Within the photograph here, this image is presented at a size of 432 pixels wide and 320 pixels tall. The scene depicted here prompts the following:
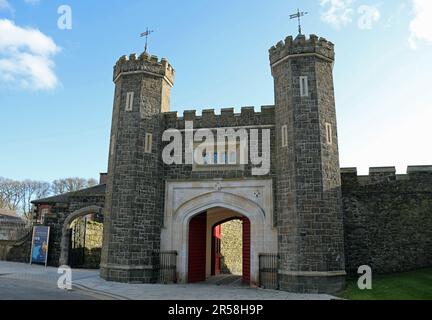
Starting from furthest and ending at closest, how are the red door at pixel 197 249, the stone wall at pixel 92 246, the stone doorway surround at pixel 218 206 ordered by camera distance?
the stone wall at pixel 92 246
the red door at pixel 197 249
the stone doorway surround at pixel 218 206

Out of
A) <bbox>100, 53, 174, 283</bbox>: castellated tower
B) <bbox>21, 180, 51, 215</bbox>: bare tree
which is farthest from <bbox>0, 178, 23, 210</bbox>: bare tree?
<bbox>100, 53, 174, 283</bbox>: castellated tower

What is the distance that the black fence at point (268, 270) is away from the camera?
12.8 m

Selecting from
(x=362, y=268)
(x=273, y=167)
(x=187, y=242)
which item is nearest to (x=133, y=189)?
(x=187, y=242)

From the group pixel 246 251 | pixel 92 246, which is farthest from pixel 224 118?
pixel 92 246

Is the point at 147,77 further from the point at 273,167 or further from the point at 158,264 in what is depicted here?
the point at 158,264

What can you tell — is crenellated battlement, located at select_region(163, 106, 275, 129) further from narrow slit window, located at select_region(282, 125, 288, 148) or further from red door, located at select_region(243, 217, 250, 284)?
red door, located at select_region(243, 217, 250, 284)

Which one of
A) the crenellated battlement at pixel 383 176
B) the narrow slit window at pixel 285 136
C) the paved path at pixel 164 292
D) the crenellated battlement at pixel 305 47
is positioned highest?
the crenellated battlement at pixel 305 47

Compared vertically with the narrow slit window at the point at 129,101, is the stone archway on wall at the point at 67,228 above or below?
below

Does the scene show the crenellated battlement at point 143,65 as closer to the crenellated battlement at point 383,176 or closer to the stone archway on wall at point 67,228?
the stone archway on wall at point 67,228

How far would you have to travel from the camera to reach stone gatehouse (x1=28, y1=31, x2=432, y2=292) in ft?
41.7

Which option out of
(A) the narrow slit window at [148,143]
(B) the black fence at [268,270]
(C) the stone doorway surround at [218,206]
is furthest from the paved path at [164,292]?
(A) the narrow slit window at [148,143]

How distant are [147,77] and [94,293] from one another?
28.9 ft

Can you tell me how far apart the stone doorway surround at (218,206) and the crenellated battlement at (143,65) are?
15.9 feet

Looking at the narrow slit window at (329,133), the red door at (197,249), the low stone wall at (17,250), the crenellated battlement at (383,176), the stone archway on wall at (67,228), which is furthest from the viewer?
the low stone wall at (17,250)
